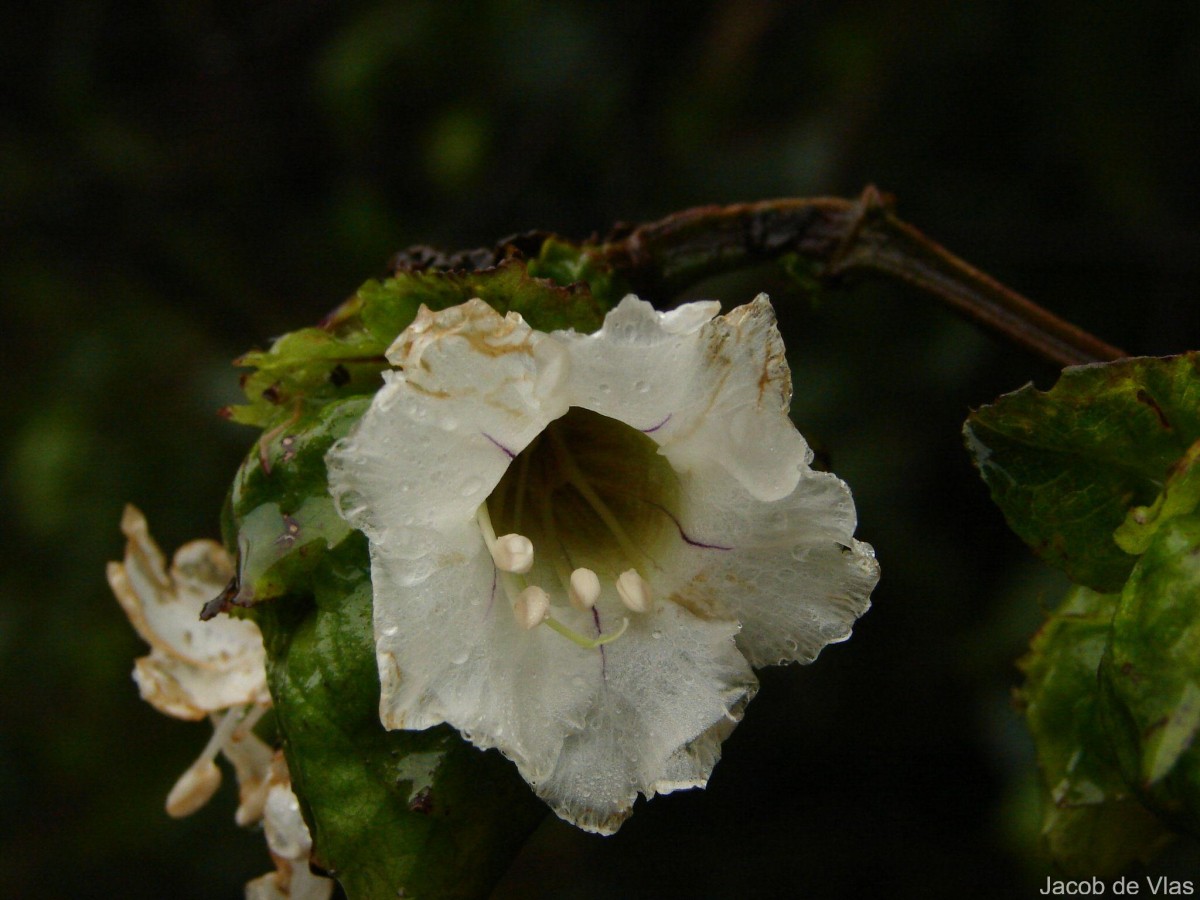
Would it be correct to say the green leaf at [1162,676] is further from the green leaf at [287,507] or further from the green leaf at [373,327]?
the green leaf at [287,507]

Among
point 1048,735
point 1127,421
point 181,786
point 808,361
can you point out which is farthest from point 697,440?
point 808,361

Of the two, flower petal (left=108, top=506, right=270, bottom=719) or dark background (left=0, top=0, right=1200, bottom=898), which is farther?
dark background (left=0, top=0, right=1200, bottom=898)

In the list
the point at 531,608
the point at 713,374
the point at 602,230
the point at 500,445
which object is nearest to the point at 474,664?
the point at 531,608

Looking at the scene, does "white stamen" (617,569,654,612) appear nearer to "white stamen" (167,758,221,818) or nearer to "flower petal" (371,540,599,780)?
"flower petal" (371,540,599,780)

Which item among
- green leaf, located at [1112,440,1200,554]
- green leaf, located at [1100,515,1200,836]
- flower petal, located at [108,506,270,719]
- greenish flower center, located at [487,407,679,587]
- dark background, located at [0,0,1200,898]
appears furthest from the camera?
dark background, located at [0,0,1200,898]

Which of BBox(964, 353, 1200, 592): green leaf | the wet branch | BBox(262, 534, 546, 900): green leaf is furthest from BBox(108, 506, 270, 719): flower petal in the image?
BBox(964, 353, 1200, 592): green leaf
